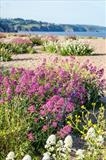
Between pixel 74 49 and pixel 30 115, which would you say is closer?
pixel 30 115

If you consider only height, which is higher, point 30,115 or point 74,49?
point 30,115

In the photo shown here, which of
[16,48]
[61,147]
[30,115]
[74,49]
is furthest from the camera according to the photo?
[16,48]

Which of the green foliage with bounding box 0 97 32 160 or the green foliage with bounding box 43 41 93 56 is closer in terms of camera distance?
the green foliage with bounding box 0 97 32 160

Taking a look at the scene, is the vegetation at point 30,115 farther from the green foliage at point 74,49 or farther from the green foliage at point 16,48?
the green foliage at point 16,48

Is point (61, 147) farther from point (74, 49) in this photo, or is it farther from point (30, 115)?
point (74, 49)

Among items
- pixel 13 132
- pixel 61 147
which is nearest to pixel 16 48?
pixel 13 132

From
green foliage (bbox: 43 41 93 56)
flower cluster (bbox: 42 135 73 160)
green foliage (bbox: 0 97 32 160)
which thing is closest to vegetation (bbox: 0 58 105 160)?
green foliage (bbox: 0 97 32 160)

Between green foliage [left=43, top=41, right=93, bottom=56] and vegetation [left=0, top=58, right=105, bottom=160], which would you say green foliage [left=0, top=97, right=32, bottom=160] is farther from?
green foliage [left=43, top=41, right=93, bottom=56]

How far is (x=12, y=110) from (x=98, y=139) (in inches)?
79.2

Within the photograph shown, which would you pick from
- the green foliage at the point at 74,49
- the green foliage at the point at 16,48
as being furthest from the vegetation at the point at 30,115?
the green foliage at the point at 16,48

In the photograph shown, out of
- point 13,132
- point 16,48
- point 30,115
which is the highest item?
point 30,115

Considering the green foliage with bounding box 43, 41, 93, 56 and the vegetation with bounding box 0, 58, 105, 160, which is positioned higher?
the vegetation with bounding box 0, 58, 105, 160

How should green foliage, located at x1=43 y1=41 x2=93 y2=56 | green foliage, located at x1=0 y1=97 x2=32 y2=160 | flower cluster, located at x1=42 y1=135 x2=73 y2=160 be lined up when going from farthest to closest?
green foliage, located at x1=43 y1=41 x2=93 y2=56 < green foliage, located at x1=0 y1=97 x2=32 y2=160 < flower cluster, located at x1=42 y1=135 x2=73 y2=160

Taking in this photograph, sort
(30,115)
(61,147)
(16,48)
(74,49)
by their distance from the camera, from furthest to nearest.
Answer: (16,48), (74,49), (30,115), (61,147)
